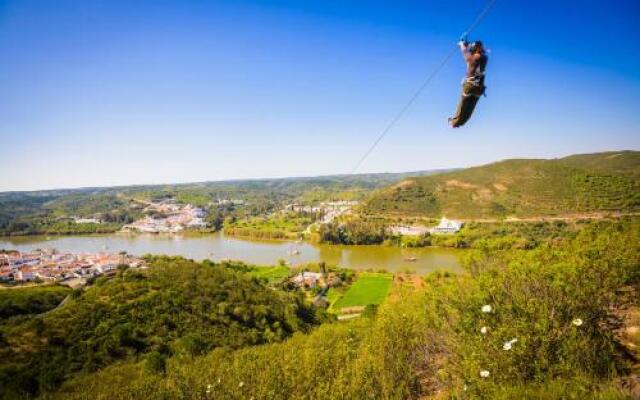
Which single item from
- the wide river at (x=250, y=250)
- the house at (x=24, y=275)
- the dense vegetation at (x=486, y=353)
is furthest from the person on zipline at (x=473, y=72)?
the house at (x=24, y=275)

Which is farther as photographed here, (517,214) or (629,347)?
(517,214)

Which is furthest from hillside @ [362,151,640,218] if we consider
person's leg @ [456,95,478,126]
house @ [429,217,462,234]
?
person's leg @ [456,95,478,126]

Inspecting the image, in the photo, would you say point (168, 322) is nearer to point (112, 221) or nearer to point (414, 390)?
point (414, 390)

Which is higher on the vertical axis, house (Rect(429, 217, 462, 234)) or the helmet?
the helmet

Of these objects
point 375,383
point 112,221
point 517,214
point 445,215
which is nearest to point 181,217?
point 112,221

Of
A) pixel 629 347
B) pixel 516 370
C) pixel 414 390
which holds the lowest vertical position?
pixel 414 390

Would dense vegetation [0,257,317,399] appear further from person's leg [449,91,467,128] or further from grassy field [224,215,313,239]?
grassy field [224,215,313,239]
